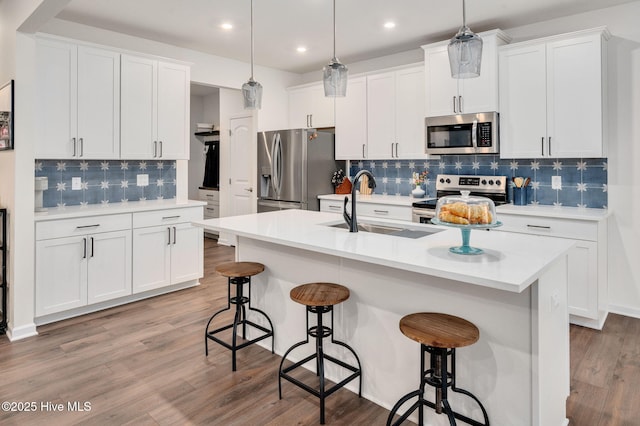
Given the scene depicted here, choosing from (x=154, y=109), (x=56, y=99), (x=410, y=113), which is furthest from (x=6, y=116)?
(x=410, y=113)

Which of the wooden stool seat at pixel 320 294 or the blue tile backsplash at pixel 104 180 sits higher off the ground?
the blue tile backsplash at pixel 104 180

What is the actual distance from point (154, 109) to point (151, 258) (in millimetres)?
1498

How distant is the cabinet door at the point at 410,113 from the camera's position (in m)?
4.61

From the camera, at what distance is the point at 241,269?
9.29ft

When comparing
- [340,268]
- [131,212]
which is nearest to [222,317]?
[131,212]

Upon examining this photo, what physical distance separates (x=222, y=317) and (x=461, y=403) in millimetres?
2232

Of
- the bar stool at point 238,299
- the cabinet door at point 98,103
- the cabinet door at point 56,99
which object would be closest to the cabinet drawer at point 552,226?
the bar stool at point 238,299

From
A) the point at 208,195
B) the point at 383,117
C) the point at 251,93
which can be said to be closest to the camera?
the point at 251,93

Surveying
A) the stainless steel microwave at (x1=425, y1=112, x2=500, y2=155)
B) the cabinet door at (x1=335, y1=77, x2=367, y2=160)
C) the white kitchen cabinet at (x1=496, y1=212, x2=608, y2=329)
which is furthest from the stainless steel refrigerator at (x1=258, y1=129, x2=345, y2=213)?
the white kitchen cabinet at (x1=496, y1=212, x2=608, y2=329)

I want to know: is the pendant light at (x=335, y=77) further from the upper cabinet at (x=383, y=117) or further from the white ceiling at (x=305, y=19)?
the upper cabinet at (x=383, y=117)

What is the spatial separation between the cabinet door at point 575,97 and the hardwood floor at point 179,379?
1.55 metres

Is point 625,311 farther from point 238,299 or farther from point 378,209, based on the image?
point 238,299

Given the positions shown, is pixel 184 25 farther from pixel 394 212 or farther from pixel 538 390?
pixel 538 390

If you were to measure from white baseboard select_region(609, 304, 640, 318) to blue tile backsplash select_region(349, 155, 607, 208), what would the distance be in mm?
925
